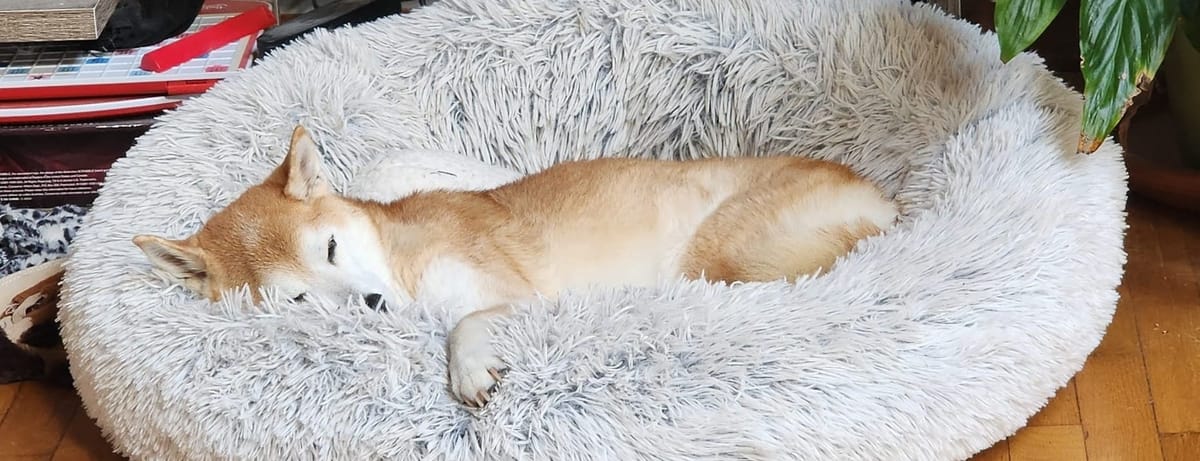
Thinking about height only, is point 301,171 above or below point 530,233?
above

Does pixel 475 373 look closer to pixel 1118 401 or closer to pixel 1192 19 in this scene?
pixel 1118 401

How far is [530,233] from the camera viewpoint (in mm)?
1957

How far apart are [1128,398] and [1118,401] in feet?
0.06

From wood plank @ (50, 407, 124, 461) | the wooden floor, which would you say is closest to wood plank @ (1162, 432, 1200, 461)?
the wooden floor

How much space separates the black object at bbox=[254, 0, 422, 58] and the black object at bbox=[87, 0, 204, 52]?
199 millimetres

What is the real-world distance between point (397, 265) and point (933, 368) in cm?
82

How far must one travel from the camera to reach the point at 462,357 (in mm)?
1596

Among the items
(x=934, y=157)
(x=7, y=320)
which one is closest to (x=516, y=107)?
(x=934, y=157)

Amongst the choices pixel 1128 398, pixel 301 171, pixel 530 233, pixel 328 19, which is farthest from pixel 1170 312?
pixel 328 19

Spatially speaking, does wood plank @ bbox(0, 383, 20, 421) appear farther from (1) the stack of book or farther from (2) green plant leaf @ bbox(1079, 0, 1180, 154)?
(2) green plant leaf @ bbox(1079, 0, 1180, 154)

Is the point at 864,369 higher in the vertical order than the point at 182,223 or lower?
lower

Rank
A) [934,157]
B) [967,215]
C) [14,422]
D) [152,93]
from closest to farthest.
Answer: [967,215] < [934,157] < [14,422] < [152,93]

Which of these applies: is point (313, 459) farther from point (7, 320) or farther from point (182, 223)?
point (7, 320)

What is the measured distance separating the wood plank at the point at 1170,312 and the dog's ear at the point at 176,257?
1.54m
